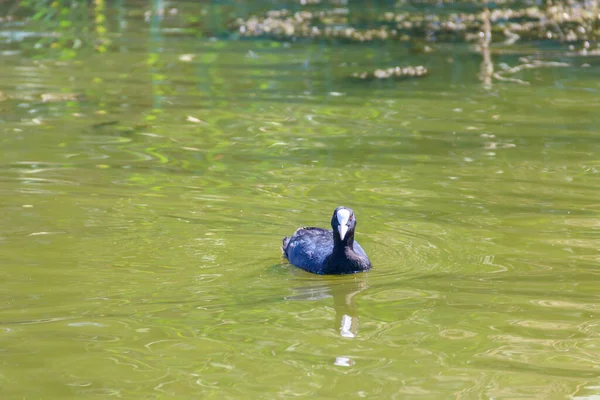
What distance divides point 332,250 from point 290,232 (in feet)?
4.02

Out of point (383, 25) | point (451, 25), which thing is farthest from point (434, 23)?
point (383, 25)

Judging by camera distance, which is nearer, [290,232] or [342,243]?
Answer: [342,243]

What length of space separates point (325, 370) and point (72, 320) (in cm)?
209

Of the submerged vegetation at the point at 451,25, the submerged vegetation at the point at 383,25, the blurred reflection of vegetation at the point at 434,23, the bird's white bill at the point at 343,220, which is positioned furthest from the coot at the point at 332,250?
the blurred reflection of vegetation at the point at 434,23

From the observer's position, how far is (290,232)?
10609mm

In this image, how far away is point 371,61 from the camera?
22219mm

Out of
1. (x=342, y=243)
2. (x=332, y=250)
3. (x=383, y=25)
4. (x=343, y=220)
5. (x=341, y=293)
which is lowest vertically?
(x=341, y=293)

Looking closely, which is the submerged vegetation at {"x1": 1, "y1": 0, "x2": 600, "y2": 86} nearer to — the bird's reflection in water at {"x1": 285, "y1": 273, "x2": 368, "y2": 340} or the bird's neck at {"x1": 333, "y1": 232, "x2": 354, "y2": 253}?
the bird's neck at {"x1": 333, "y1": 232, "x2": 354, "y2": 253}

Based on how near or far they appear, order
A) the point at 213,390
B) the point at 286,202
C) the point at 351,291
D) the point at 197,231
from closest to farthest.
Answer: the point at 213,390, the point at 351,291, the point at 197,231, the point at 286,202

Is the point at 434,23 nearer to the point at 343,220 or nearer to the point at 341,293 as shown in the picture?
the point at 343,220

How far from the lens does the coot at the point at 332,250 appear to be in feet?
30.3

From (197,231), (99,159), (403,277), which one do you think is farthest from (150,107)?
(403,277)

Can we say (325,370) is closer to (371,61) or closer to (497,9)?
(371,61)

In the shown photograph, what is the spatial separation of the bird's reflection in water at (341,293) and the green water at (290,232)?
28mm
